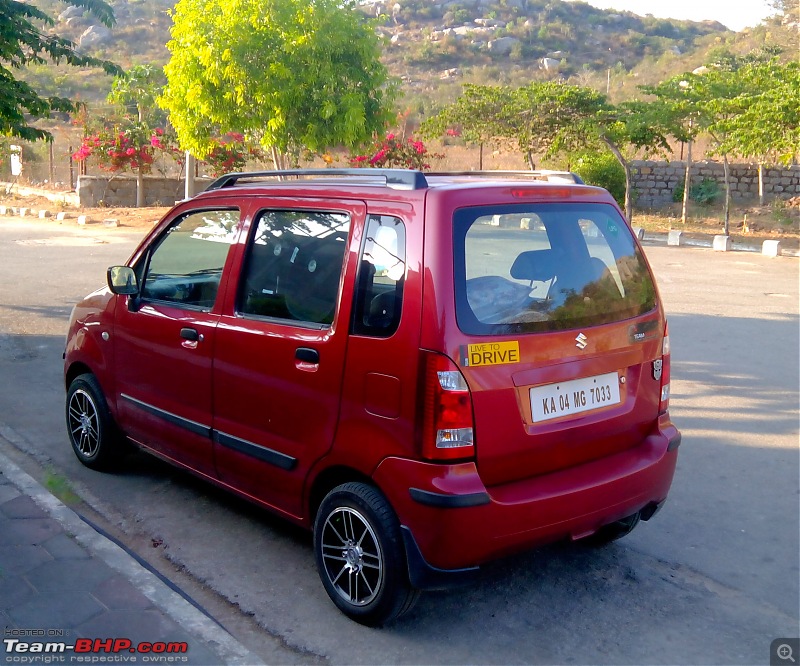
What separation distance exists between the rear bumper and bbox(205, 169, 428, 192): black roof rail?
44.8 inches

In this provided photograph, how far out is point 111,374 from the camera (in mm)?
5070

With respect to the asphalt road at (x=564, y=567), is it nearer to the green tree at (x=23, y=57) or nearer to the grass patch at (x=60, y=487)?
the grass patch at (x=60, y=487)

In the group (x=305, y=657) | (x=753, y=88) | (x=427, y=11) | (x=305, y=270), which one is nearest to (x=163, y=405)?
(x=305, y=270)

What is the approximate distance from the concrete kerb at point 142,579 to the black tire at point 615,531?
5.71ft

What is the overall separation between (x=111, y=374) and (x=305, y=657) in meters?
2.43

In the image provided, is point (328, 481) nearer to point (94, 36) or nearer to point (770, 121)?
point (770, 121)

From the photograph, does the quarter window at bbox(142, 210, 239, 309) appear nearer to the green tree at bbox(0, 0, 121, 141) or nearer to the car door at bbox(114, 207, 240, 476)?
the car door at bbox(114, 207, 240, 476)

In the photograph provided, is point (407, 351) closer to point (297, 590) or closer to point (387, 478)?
point (387, 478)

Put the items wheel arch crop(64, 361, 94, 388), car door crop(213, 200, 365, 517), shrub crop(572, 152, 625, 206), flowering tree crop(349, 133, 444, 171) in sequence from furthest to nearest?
shrub crop(572, 152, 625, 206) → flowering tree crop(349, 133, 444, 171) → wheel arch crop(64, 361, 94, 388) → car door crop(213, 200, 365, 517)

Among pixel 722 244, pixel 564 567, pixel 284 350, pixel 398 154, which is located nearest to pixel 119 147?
pixel 398 154

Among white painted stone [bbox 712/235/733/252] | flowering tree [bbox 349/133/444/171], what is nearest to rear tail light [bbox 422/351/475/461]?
white painted stone [bbox 712/235/733/252]

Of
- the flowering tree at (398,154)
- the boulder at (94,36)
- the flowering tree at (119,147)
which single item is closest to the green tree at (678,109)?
the flowering tree at (398,154)

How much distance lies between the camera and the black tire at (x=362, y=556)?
3.38m

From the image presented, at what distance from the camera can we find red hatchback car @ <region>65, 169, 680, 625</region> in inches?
128
